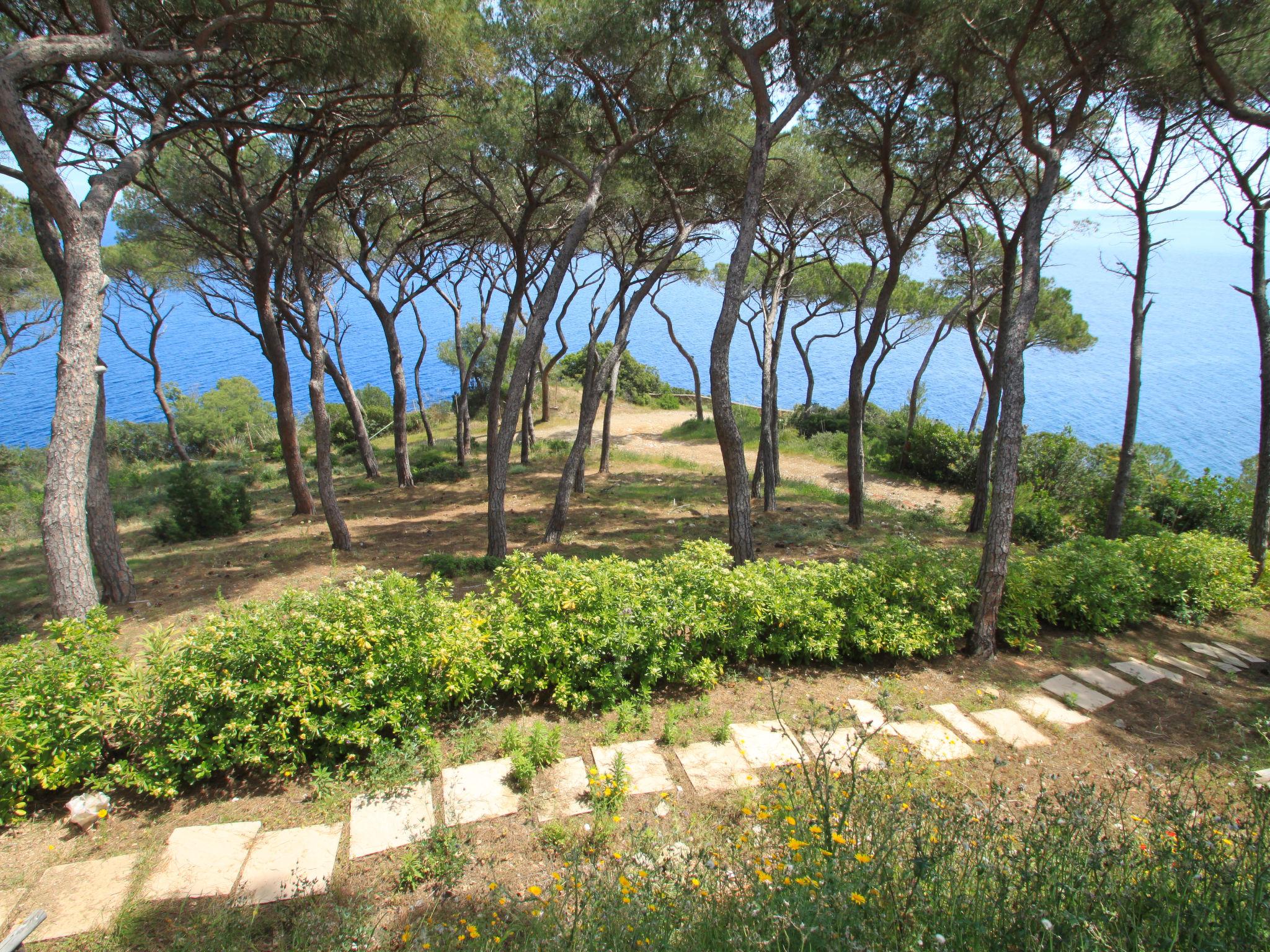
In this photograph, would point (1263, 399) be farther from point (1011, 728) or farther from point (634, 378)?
point (634, 378)

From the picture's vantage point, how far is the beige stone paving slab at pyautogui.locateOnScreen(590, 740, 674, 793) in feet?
11.2

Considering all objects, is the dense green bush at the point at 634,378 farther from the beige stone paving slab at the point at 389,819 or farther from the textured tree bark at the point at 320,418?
the beige stone paving slab at the point at 389,819

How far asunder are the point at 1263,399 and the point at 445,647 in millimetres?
10187

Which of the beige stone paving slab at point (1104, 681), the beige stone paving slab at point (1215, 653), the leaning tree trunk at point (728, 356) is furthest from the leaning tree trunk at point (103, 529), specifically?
the beige stone paving slab at point (1215, 653)

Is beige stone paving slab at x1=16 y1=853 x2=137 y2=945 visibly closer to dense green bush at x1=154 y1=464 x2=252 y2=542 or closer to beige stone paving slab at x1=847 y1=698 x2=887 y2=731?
beige stone paving slab at x1=847 y1=698 x2=887 y2=731

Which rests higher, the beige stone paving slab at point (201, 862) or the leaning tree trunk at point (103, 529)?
the leaning tree trunk at point (103, 529)

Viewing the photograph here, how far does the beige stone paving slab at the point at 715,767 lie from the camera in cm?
344

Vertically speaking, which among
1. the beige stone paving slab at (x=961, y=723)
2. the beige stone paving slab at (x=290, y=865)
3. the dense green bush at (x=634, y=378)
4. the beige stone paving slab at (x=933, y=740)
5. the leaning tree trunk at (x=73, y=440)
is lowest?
the beige stone paving slab at (x=961, y=723)

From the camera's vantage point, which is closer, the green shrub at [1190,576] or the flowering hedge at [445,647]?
the flowering hedge at [445,647]

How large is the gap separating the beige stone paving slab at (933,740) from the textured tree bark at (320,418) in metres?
7.37

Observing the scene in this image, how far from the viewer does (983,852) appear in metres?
2.43

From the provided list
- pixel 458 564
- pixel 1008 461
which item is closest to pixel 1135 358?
pixel 1008 461

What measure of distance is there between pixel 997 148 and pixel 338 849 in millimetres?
10341

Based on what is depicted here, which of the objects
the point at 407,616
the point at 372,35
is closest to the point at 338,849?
the point at 407,616
